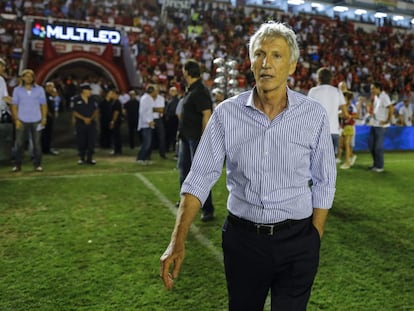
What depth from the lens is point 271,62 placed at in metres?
1.76

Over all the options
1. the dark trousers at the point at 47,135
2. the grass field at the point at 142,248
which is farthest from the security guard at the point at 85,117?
the grass field at the point at 142,248

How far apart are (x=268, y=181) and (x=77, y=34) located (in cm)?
1716

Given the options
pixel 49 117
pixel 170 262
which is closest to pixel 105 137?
pixel 49 117

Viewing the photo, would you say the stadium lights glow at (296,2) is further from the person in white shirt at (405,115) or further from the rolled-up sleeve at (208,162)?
the rolled-up sleeve at (208,162)

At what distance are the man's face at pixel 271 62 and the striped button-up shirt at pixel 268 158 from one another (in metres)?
0.10

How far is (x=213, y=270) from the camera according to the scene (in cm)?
355

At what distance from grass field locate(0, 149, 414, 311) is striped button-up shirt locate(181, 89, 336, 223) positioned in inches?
55.8

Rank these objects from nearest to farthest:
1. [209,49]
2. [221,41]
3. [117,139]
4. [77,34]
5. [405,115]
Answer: [117,139] → [405,115] → [77,34] → [209,49] → [221,41]

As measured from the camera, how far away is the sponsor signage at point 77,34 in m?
16.8

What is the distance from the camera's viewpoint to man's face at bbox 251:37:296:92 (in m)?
1.77

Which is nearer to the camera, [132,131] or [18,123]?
[18,123]

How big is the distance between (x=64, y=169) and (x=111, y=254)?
5156 millimetres

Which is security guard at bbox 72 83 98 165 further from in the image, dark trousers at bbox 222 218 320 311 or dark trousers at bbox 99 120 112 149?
dark trousers at bbox 222 218 320 311

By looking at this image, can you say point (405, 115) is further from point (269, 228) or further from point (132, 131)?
point (269, 228)
